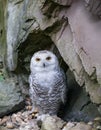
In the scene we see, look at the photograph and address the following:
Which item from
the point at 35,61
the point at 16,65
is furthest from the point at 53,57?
the point at 16,65

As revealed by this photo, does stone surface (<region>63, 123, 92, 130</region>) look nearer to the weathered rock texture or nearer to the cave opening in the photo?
the weathered rock texture

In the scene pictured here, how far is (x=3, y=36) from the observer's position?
464cm

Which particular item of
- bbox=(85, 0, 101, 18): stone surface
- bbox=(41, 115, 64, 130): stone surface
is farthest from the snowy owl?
bbox=(85, 0, 101, 18): stone surface

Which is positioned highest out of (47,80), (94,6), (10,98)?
(94,6)

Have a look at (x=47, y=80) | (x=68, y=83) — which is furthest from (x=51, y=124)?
(x=68, y=83)

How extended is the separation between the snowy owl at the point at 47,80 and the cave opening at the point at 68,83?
0.58 ft

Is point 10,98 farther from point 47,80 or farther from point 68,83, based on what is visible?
point 68,83

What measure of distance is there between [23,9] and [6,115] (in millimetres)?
1125

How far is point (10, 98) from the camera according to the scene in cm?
425

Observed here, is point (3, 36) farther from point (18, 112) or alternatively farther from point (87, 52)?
point (87, 52)

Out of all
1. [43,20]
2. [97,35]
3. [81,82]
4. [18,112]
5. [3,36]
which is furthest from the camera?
[3,36]

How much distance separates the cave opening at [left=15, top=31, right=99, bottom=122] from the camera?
3.99 m

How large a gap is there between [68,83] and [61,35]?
951 millimetres

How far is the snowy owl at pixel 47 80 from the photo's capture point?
13.0 feet
